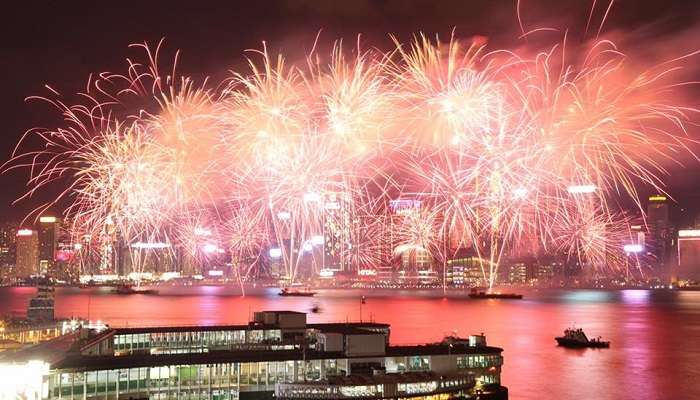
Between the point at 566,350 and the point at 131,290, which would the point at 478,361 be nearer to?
the point at 566,350

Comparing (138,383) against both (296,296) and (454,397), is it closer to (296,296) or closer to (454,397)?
(454,397)

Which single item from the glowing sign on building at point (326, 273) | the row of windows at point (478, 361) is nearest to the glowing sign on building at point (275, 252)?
the glowing sign on building at point (326, 273)

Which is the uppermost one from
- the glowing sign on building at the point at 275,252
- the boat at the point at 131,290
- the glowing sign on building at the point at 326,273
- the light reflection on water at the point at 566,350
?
the glowing sign on building at the point at 275,252

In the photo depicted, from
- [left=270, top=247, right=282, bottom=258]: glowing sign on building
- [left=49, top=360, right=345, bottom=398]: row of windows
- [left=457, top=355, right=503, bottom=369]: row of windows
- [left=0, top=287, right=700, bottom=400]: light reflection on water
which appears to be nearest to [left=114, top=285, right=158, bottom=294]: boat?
[left=270, top=247, right=282, bottom=258]: glowing sign on building

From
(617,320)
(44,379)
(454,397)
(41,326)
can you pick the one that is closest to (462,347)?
(454,397)

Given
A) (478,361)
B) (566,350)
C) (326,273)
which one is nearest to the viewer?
(478,361)

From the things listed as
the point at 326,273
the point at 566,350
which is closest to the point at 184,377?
the point at 566,350

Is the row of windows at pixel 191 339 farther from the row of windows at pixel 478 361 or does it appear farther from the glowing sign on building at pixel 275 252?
the glowing sign on building at pixel 275 252

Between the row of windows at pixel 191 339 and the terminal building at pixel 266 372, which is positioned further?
the row of windows at pixel 191 339

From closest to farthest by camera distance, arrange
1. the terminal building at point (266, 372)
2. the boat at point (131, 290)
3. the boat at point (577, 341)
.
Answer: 1. the terminal building at point (266, 372)
2. the boat at point (577, 341)
3. the boat at point (131, 290)

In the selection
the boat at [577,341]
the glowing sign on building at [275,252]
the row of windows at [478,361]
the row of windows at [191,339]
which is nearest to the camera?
the row of windows at [478,361]
